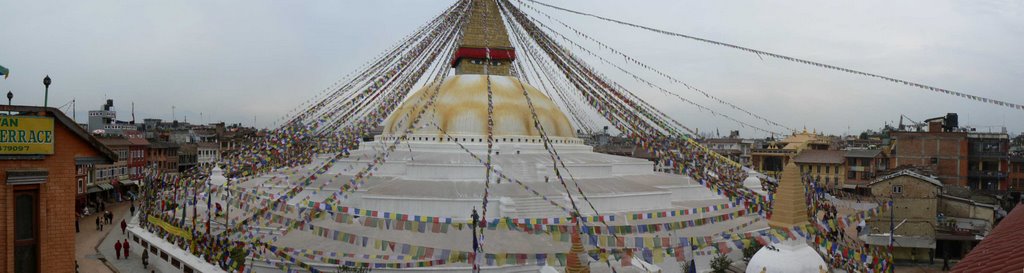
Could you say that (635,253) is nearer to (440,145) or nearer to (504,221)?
(504,221)

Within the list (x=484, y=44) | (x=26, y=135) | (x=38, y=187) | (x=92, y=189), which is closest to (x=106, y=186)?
(x=92, y=189)

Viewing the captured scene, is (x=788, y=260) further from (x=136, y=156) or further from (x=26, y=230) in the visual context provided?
(x=136, y=156)

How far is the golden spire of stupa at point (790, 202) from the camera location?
302 inches

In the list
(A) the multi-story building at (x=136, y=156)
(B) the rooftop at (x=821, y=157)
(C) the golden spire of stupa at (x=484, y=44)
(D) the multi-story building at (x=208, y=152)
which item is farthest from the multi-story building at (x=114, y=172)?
(B) the rooftop at (x=821, y=157)

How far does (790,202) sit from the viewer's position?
7.75 meters

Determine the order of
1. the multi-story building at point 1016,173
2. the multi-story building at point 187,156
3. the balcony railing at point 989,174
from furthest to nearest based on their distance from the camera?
the multi-story building at point 187,156
the balcony railing at point 989,174
the multi-story building at point 1016,173

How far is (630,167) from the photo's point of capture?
19.3 m

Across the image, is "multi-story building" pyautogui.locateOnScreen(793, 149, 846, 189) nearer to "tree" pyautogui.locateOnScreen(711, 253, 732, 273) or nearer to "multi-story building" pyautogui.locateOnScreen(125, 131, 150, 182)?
"tree" pyautogui.locateOnScreen(711, 253, 732, 273)

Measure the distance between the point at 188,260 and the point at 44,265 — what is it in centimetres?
712

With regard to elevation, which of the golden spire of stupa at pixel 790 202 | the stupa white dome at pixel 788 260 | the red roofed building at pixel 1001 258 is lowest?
the stupa white dome at pixel 788 260

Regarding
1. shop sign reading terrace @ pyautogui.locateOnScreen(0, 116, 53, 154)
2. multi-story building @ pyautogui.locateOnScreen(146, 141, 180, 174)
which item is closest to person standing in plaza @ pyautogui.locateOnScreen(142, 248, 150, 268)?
shop sign reading terrace @ pyautogui.locateOnScreen(0, 116, 53, 154)

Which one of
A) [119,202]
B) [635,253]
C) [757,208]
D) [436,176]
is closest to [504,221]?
[635,253]

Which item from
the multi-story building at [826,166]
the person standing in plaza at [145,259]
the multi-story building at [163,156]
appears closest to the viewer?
the person standing in plaza at [145,259]

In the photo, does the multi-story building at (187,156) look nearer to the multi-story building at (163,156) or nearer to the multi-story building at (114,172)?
the multi-story building at (163,156)
